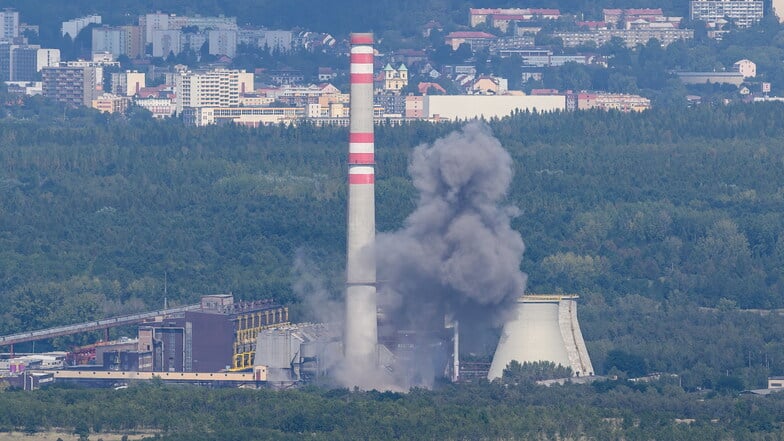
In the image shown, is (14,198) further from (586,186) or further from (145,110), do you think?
(145,110)

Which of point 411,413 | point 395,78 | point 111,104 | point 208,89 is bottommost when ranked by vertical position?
point 411,413

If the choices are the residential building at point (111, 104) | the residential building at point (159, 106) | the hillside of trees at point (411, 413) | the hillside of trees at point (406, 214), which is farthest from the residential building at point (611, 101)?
the hillside of trees at point (411, 413)

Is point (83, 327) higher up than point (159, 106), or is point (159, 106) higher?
point (159, 106)

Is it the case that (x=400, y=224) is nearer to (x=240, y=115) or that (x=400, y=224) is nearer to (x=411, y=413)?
(x=411, y=413)

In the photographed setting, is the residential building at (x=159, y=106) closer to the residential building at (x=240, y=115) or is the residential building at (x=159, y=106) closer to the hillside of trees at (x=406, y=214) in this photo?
the residential building at (x=240, y=115)

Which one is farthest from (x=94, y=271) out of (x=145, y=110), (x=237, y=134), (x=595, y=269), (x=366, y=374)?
(x=145, y=110)

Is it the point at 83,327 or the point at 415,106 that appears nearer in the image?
the point at 83,327

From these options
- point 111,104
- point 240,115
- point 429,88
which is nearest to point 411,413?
point 240,115
